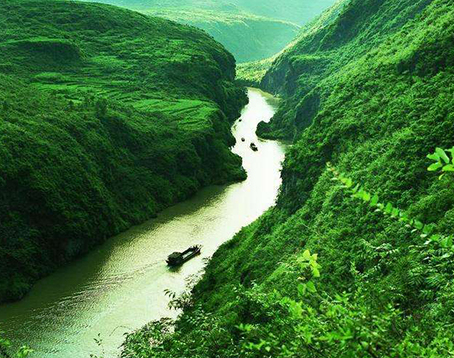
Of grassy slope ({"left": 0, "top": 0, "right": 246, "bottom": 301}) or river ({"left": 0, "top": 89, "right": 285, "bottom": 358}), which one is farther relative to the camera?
grassy slope ({"left": 0, "top": 0, "right": 246, "bottom": 301})

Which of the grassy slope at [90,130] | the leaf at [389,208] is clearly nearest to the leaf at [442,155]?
the leaf at [389,208]

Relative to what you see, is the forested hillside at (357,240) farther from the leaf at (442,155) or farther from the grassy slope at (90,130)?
the grassy slope at (90,130)

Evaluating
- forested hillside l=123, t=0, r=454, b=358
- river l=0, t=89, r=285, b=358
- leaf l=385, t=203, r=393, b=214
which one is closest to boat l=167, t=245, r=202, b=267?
river l=0, t=89, r=285, b=358

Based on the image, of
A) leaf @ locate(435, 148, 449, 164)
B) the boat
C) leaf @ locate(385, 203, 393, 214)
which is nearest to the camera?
leaf @ locate(435, 148, 449, 164)

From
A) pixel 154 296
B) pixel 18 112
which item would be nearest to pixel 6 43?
pixel 18 112

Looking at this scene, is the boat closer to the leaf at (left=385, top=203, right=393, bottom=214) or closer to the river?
the river

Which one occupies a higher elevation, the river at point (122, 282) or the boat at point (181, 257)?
the boat at point (181, 257)
